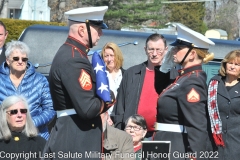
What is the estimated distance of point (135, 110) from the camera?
6859mm

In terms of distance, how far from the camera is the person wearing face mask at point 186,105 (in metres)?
5.04

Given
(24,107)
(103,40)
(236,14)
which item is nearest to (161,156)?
(24,107)

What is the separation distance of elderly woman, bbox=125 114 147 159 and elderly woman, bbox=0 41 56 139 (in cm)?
82

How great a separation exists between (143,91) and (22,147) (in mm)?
1581

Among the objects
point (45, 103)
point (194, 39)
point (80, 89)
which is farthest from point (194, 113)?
point (45, 103)

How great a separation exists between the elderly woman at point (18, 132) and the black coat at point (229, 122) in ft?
5.55

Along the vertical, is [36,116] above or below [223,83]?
below

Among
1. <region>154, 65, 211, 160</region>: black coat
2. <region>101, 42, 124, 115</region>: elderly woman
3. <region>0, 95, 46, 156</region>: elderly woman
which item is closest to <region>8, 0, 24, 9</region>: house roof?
<region>101, 42, 124, 115</region>: elderly woman

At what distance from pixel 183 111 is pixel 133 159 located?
4.45 ft

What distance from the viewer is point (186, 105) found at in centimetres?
505

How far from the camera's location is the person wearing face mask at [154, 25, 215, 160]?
5043mm

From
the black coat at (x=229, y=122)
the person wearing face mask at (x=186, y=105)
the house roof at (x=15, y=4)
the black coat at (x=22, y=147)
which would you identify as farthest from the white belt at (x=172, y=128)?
the house roof at (x=15, y=4)

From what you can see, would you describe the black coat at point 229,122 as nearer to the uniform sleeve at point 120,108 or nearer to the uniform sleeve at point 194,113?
the uniform sleeve at point 194,113

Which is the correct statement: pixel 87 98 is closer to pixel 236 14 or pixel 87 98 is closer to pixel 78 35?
pixel 78 35
